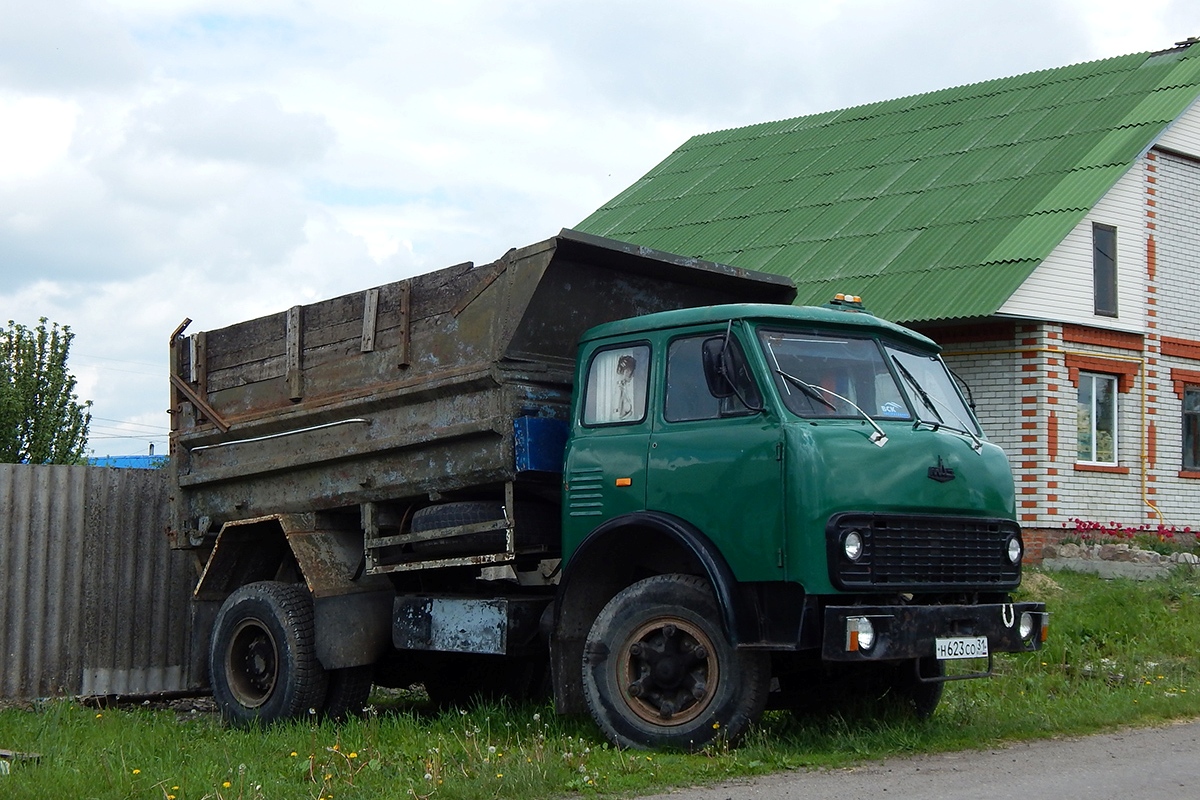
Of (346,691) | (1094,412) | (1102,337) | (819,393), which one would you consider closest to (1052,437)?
(1094,412)

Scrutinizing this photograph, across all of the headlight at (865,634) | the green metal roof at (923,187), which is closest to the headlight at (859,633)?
the headlight at (865,634)

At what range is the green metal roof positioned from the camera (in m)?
21.0

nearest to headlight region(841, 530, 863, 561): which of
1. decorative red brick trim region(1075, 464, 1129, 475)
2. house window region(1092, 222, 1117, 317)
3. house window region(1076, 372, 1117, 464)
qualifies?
decorative red brick trim region(1075, 464, 1129, 475)

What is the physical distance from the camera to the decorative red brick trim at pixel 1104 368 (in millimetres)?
21047

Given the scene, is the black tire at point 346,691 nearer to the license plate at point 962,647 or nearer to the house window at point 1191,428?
the license plate at point 962,647

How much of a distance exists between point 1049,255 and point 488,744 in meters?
14.3

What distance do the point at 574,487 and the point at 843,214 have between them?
1671 cm

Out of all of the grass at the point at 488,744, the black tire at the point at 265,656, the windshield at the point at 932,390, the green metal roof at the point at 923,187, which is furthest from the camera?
the green metal roof at the point at 923,187

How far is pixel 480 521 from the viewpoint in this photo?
9297mm

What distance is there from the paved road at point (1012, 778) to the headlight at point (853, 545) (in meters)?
1.06

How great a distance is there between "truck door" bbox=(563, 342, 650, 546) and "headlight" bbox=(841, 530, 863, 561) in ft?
4.10

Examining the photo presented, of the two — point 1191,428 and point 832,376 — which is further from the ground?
point 1191,428

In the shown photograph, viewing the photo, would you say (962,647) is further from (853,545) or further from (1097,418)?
(1097,418)

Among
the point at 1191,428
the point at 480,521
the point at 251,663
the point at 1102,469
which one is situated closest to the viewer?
the point at 480,521
